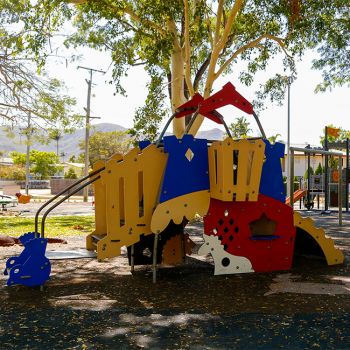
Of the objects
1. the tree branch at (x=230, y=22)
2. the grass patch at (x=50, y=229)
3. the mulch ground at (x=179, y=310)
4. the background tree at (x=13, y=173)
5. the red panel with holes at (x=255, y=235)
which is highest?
the tree branch at (x=230, y=22)

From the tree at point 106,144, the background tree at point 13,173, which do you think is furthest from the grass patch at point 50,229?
the background tree at point 13,173

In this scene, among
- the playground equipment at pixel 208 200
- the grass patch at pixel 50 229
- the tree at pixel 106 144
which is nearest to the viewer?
the playground equipment at pixel 208 200

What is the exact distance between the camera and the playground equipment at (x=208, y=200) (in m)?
5.60

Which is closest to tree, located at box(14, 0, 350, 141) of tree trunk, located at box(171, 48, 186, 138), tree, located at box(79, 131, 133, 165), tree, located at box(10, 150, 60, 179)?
tree trunk, located at box(171, 48, 186, 138)

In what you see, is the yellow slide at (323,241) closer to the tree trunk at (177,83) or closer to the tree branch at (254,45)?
the tree trunk at (177,83)

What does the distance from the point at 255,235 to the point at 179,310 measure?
2.51 metres

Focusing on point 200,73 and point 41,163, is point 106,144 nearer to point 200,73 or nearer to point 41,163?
point 41,163

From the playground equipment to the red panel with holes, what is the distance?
0.04 feet

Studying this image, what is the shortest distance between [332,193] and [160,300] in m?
17.0

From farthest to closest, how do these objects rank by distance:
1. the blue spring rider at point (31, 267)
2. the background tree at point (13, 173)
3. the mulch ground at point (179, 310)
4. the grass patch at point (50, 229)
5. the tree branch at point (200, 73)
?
the background tree at point (13, 173) → the tree branch at point (200, 73) → the grass patch at point (50, 229) → the blue spring rider at point (31, 267) → the mulch ground at point (179, 310)

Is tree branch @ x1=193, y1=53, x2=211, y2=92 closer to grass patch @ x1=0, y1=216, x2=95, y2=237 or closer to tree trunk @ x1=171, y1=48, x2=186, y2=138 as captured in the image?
tree trunk @ x1=171, y1=48, x2=186, y2=138

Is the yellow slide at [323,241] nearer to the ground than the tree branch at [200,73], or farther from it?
nearer to the ground

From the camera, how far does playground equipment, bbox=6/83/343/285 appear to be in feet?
18.4

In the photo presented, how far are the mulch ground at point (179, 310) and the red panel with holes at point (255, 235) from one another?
26cm
